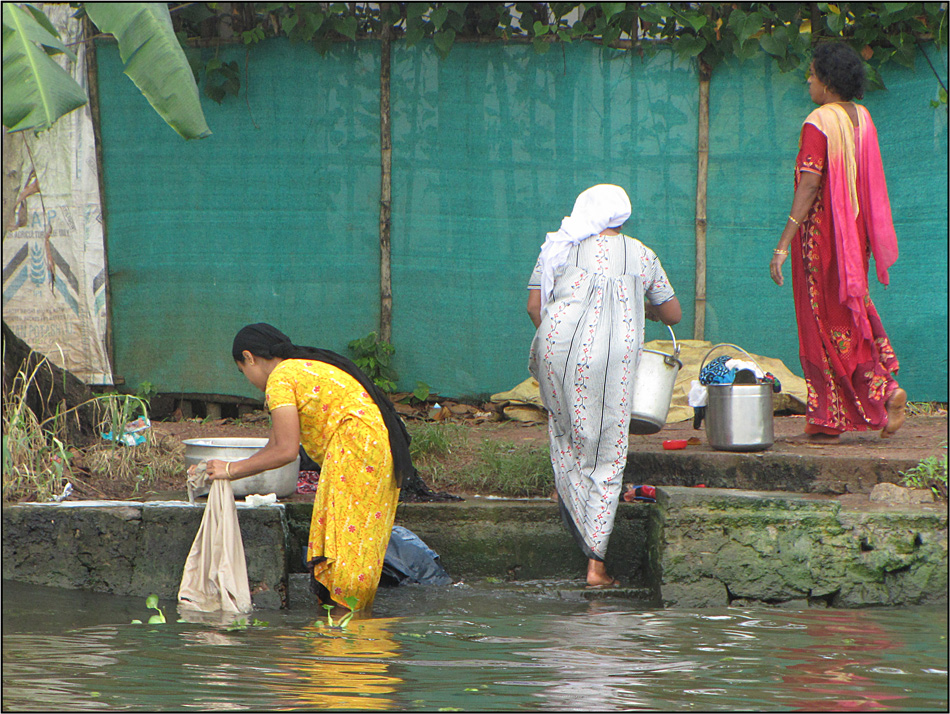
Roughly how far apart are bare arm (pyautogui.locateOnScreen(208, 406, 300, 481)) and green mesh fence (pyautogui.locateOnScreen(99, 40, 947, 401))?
3.39m

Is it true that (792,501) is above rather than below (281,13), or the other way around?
below

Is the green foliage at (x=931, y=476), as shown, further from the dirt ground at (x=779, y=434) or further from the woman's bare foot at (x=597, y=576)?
the woman's bare foot at (x=597, y=576)

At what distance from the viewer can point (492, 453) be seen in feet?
18.8

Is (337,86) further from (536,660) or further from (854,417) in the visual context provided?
(536,660)

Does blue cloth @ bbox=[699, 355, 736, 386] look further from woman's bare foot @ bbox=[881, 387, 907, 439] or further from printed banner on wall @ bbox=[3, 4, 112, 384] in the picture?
printed banner on wall @ bbox=[3, 4, 112, 384]

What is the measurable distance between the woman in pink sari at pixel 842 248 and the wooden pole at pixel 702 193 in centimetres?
187

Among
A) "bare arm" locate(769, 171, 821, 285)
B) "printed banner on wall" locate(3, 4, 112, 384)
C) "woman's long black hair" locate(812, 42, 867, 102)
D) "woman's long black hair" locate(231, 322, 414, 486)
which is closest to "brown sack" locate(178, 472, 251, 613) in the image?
"woman's long black hair" locate(231, 322, 414, 486)

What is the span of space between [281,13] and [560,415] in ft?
13.9

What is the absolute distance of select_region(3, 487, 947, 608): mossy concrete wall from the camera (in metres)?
4.34

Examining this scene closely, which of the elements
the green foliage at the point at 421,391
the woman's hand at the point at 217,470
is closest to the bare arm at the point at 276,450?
the woman's hand at the point at 217,470

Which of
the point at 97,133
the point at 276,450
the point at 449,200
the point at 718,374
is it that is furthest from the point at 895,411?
the point at 97,133

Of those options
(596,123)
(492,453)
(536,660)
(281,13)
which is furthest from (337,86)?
(536,660)

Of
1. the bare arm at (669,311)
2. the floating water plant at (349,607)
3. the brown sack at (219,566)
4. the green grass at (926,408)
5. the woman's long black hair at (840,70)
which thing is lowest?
the floating water plant at (349,607)

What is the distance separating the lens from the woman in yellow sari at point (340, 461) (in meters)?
4.33
